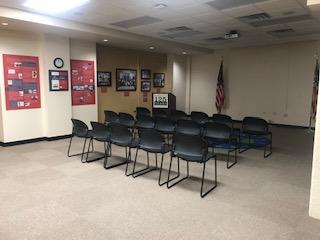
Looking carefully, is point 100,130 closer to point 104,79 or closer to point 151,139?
point 151,139

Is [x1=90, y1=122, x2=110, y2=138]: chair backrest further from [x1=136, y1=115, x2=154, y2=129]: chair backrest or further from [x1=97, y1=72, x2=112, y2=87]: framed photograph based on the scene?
[x1=97, y1=72, x2=112, y2=87]: framed photograph

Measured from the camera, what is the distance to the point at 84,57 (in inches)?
309

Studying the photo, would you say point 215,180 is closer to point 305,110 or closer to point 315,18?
point 315,18

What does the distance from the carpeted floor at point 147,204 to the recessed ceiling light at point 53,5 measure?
3095mm

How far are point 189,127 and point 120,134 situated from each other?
4.85 ft

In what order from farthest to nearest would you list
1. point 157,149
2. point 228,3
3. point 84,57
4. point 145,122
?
1. point 84,57
2. point 145,122
3. point 228,3
4. point 157,149

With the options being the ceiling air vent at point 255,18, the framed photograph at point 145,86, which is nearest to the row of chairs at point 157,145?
the ceiling air vent at point 255,18

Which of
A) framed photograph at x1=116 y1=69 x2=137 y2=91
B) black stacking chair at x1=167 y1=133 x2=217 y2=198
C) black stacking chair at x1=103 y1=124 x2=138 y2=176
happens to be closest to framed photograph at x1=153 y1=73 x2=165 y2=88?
framed photograph at x1=116 y1=69 x2=137 y2=91

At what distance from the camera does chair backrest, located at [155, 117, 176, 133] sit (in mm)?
5820

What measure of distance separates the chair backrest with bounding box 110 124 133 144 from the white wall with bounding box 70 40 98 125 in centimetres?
340

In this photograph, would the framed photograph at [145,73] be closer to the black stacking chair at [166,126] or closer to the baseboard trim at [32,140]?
the baseboard trim at [32,140]

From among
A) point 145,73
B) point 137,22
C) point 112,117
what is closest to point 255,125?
point 112,117

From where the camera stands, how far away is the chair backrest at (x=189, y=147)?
375 cm

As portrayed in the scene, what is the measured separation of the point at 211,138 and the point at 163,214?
2.52 metres
